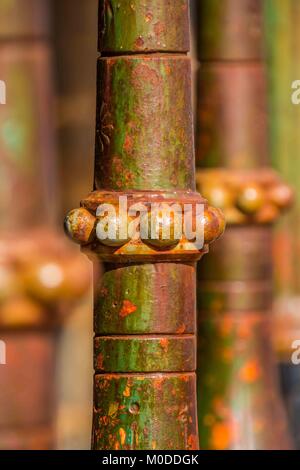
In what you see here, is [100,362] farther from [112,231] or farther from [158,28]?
[158,28]

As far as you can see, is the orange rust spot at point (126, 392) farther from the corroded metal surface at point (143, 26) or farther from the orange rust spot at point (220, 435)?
the orange rust spot at point (220, 435)

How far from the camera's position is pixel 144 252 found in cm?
316

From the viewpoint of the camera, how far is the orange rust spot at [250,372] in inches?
188

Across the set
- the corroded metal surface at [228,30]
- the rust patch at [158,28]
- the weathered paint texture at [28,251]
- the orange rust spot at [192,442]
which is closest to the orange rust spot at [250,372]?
the weathered paint texture at [28,251]

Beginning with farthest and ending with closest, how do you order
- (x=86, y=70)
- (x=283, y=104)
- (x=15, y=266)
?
(x=283, y=104) < (x=86, y=70) < (x=15, y=266)

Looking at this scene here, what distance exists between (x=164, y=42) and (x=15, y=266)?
3.54ft

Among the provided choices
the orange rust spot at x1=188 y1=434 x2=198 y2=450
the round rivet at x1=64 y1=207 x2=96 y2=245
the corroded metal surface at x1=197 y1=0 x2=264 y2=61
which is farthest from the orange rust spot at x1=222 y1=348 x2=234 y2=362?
the round rivet at x1=64 y1=207 x2=96 y2=245

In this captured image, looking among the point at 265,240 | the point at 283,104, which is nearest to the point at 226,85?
the point at 265,240

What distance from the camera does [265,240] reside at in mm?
4812

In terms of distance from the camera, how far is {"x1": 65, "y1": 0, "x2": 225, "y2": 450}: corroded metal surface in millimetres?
3189

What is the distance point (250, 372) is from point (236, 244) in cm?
34

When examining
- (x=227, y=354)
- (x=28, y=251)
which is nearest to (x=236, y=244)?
(x=227, y=354)

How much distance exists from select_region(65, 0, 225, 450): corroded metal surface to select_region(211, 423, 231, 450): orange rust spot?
4.86 feet

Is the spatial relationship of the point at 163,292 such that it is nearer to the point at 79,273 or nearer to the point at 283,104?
the point at 79,273
